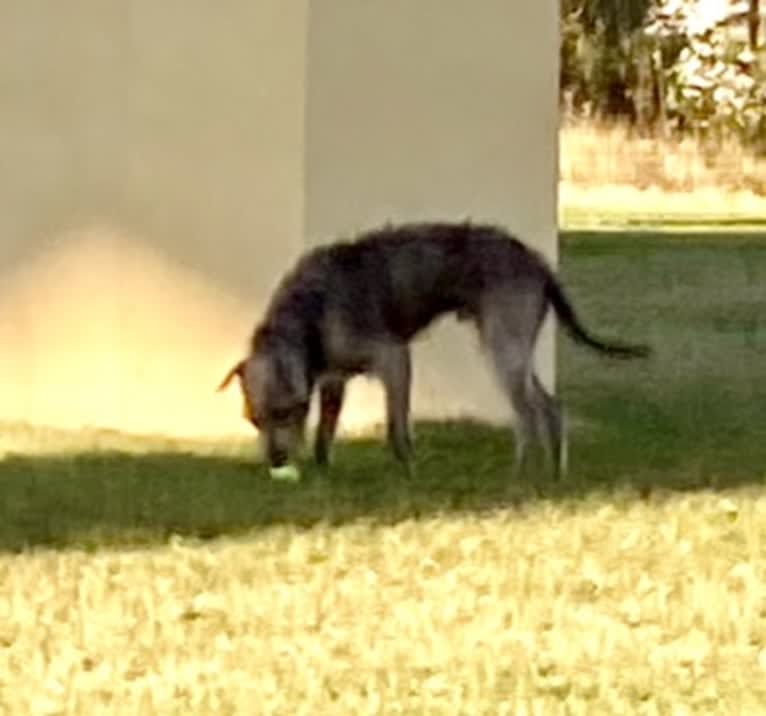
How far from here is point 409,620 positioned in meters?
7.26

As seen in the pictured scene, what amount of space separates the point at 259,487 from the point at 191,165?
6.99 feet

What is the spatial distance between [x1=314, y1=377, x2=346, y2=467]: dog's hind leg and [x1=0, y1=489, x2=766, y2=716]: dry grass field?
5.02ft

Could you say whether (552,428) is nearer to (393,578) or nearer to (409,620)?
(393,578)

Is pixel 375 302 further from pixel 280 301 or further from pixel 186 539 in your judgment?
pixel 186 539

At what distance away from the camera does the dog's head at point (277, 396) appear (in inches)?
400

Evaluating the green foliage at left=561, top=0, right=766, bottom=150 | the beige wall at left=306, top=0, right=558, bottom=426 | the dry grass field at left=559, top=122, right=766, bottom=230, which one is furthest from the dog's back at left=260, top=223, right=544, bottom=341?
the green foliage at left=561, top=0, right=766, bottom=150

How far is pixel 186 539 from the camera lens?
28.5 ft

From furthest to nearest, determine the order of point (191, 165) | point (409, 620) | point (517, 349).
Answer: point (191, 165) → point (517, 349) → point (409, 620)

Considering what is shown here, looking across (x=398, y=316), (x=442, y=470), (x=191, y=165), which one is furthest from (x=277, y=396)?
(x=191, y=165)

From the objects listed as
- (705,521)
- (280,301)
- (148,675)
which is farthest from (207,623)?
(280,301)

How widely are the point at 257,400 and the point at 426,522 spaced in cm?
134

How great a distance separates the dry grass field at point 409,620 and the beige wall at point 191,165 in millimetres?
2808

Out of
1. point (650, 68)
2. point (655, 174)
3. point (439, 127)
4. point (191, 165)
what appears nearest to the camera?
point (191, 165)

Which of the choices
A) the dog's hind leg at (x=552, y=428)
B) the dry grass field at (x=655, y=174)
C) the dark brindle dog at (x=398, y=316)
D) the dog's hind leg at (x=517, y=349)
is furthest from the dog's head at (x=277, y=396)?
the dry grass field at (x=655, y=174)
